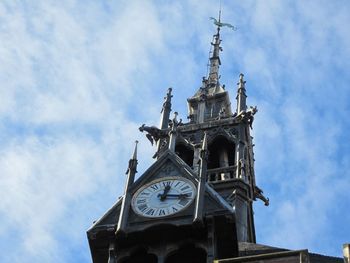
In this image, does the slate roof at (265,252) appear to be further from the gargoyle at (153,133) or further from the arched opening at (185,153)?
the gargoyle at (153,133)

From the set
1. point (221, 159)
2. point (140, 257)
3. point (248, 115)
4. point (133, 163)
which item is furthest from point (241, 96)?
point (140, 257)

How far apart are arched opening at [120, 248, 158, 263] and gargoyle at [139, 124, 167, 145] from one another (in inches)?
590

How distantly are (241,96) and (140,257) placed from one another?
19.0 m

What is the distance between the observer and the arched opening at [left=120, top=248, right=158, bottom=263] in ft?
107

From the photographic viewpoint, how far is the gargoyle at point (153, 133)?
4753cm

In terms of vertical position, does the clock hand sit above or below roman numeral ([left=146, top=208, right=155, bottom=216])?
above

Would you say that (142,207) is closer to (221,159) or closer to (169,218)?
(169,218)

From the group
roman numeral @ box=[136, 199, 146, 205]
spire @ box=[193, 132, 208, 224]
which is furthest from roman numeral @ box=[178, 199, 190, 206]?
roman numeral @ box=[136, 199, 146, 205]

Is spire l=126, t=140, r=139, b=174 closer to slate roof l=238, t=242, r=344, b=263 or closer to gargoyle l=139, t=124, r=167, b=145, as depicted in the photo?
slate roof l=238, t=242, r=344, b=263

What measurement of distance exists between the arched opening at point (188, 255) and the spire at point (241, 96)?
53.2ft

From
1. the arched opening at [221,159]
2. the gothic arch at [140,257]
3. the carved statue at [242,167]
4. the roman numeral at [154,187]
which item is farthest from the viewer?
the arched opening at [221,159]

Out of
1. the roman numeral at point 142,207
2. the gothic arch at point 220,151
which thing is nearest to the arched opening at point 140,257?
the roman numeral at point 142,207

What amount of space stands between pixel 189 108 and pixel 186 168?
50.6 ft

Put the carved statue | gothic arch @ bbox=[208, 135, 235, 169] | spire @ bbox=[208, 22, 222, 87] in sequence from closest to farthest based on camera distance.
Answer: the carved statue
gothic arch @ bbox=[208, 135, 235, 169]
spire @ bbox=[208, 22, 222, 87]
